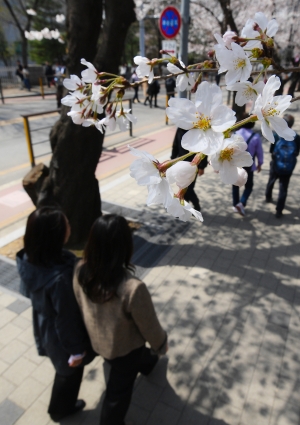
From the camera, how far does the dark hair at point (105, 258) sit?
76.2 inches

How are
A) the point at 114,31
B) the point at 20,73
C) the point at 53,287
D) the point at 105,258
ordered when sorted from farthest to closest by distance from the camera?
1. the point at 20,73
2. the point at 114,31
3. the point at 53,287
4. the point at 105,258

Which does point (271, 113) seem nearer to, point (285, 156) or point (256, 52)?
point (256, 52)

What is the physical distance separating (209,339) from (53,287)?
191 centimetres

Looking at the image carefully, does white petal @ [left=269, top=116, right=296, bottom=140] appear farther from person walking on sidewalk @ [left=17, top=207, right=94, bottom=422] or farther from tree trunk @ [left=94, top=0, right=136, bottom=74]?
tree trunk @ [left=94, top=0, right=136, bottom=74]

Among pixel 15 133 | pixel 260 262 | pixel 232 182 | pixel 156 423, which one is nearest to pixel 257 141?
pixel 260 262

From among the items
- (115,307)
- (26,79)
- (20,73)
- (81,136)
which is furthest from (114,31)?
(20,73)

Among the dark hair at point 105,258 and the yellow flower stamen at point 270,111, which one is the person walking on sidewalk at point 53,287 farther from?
the yellow flower stamen at point 270,111

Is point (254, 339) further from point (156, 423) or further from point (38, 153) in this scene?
point (38, 153)

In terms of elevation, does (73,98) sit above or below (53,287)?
above

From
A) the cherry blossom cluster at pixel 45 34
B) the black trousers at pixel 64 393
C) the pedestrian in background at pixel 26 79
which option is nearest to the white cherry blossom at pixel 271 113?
the black trousers at pixel 64 393

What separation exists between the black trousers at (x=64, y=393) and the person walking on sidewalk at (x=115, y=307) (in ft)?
1.01

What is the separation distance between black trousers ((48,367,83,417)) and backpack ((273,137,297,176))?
4408 millimetres

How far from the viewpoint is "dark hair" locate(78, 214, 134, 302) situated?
1936mm

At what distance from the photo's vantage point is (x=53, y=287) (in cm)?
205
